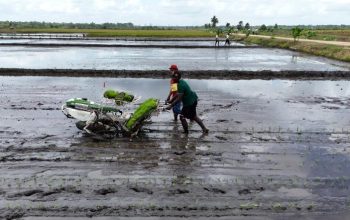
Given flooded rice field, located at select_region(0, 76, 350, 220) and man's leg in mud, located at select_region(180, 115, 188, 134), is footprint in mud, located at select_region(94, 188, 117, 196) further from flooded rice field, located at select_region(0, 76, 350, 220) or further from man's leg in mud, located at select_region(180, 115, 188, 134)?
man's leg in mud, located at select_region(180, 115, 188, 134)

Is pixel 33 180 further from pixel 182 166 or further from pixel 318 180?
pixel 318 180

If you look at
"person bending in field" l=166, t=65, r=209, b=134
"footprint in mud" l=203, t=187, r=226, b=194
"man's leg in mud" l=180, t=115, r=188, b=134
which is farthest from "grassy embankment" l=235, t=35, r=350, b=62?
"footprint in mud" l=203, t=187, r=226, b=194

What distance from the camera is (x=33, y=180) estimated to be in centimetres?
730

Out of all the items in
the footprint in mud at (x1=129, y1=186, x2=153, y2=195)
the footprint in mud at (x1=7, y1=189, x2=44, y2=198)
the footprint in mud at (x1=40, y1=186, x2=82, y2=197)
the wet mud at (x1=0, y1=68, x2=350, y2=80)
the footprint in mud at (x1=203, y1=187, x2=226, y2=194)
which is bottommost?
the footprint in mud at (x1=7, y1=189, x2=44, y2=198)

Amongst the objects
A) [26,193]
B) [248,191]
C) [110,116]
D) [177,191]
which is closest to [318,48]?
[110,116]

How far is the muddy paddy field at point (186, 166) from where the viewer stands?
632 centimetres

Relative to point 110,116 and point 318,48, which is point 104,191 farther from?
point 318,48

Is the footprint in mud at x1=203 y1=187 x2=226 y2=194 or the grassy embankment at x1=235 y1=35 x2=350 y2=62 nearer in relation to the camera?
the footprint in mud at x1=203 y1=187 x2=226 y2=194

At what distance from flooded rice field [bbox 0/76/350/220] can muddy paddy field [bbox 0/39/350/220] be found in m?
0.02

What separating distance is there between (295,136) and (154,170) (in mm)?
3996

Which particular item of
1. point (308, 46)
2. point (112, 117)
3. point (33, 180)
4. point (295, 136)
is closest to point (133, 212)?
point (33, 180)

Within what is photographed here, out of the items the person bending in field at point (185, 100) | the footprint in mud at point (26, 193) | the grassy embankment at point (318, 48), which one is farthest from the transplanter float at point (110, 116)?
the grassy embankment at point (318, 48)

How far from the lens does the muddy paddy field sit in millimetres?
6320

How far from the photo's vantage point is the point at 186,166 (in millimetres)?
8094
